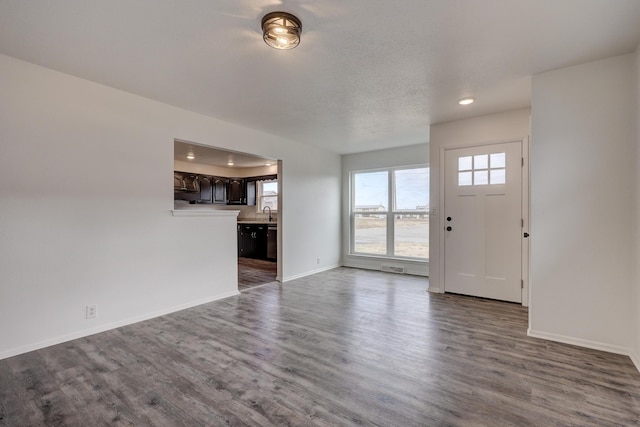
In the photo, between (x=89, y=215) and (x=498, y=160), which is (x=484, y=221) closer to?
(x=498, y=160)

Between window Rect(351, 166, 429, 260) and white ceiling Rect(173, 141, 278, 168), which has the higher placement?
white ceiling Rect(173, 141, 278, 168)

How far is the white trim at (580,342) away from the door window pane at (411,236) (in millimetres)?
2763

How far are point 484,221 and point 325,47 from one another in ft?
10.1

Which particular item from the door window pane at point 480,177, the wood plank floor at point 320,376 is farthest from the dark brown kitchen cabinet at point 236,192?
the door window pane at point 480,177

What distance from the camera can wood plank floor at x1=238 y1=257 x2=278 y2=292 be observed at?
16.4 ft

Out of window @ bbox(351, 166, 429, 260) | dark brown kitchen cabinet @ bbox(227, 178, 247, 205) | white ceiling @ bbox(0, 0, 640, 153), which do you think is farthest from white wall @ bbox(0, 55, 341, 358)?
dark brown kitchen cabinet @ bbox(227, 178, 247, 205)

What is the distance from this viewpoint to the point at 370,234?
6230 mm

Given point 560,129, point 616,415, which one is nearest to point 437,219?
point 560,129

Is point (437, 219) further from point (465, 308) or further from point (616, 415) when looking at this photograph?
point (616, 415)

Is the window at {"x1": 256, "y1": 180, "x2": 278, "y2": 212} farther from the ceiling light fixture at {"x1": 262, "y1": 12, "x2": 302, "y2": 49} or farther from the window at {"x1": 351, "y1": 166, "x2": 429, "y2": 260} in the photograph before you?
the ceiling light fixture at {"x1": 262, "y1": 12, "x2": 302, "y2": 49}

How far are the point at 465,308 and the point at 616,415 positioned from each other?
1.91 meters

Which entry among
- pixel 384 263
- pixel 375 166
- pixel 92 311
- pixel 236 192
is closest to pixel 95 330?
pixel 92 311

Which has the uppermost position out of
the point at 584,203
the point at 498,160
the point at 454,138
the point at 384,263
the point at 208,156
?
the point at 208,156

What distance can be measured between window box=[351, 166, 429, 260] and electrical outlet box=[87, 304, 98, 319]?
4549 millimetres
